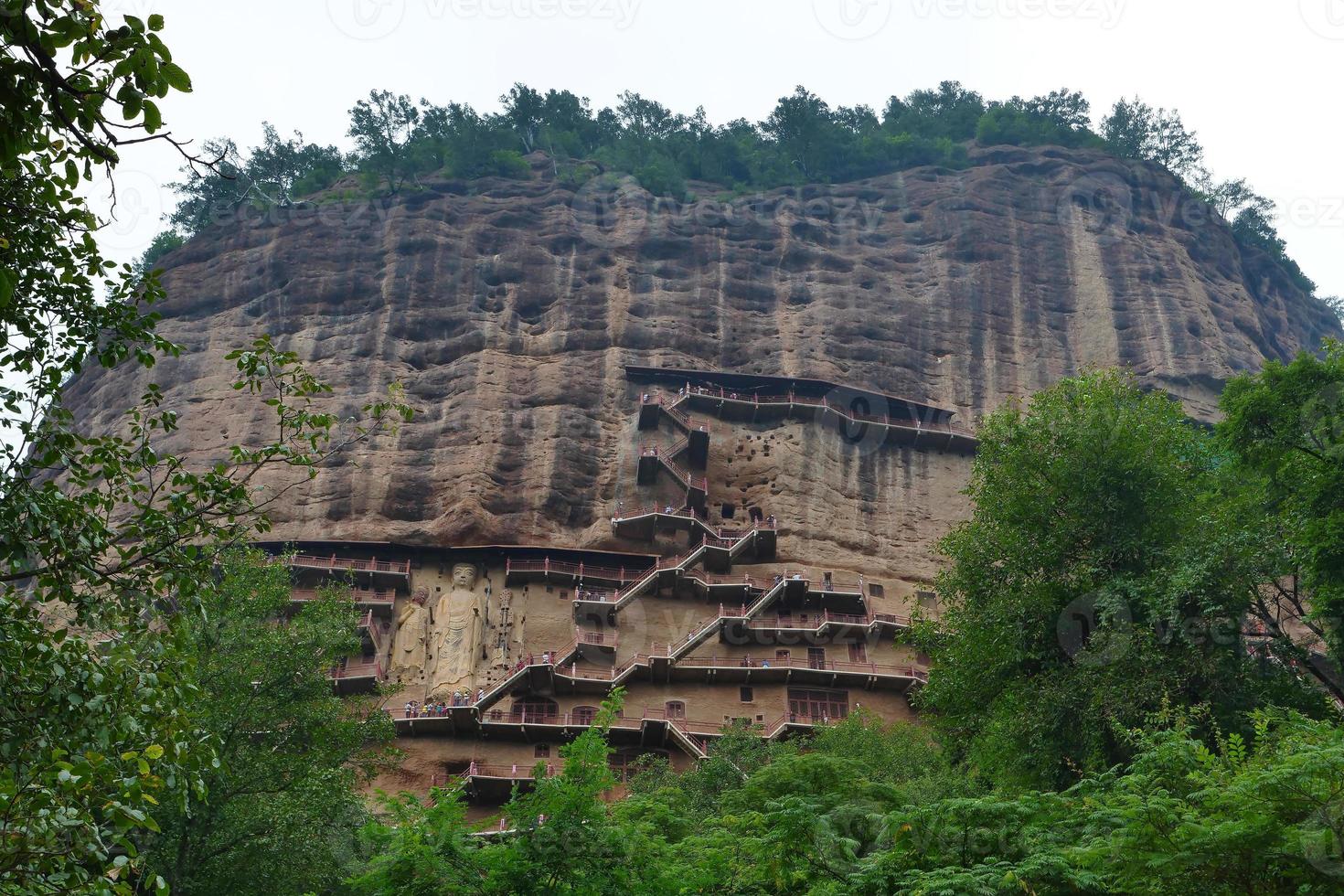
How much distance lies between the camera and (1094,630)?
22344 millimetres

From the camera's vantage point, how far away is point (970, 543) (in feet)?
86.6

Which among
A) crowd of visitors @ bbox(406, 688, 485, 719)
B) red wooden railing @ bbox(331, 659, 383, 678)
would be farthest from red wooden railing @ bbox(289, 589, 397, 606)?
crowd of visitors @ bbox(406, 688, 485, 719)

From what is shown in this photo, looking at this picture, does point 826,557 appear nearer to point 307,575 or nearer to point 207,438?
point 307,575

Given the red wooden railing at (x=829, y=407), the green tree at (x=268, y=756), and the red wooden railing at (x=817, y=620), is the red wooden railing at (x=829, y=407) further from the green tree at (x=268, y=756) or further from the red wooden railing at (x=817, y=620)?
the green tree at (x=268, y=756)

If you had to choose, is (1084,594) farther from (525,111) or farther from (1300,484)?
(525,111)

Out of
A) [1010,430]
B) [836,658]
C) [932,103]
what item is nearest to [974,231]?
[932,103]

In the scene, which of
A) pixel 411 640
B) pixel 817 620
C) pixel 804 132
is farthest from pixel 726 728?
pixel 804 132

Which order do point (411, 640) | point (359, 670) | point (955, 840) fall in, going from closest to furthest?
point (955, 840) → point (359, 670) → point (411, 640)

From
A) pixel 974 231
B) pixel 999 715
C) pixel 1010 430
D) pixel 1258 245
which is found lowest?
pixel 999 715

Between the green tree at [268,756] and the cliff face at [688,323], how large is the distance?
18210mm

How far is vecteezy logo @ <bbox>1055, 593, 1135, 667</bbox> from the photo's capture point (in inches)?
839

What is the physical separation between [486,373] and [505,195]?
47.3 ft

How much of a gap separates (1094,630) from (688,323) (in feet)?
113

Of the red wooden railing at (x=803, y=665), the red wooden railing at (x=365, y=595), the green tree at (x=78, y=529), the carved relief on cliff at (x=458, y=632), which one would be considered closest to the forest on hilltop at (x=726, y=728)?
the green tree at (x=78, y=529)
